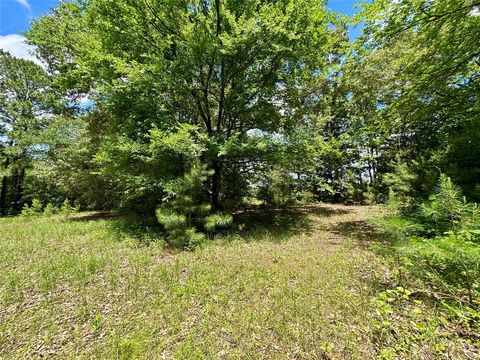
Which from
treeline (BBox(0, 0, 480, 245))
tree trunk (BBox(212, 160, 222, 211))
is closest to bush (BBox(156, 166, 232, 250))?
treeline (BBox(0, 0, 480, 245))

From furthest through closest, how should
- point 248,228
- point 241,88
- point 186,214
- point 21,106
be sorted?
point 21,106 → point 248,228 → point 241,88 → point 186,214

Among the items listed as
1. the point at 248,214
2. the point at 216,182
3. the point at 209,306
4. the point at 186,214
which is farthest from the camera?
the point at 248,214

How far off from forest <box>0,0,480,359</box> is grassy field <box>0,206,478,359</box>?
27mm

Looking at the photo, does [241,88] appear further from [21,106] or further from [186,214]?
[21,106]

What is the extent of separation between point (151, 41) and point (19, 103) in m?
13.7

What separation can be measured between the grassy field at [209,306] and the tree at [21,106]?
12648mm

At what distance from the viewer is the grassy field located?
2.59 m

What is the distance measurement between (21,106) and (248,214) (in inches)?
678

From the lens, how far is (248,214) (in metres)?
10.4

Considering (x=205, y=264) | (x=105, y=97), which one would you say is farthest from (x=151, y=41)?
(x=205, y=264)

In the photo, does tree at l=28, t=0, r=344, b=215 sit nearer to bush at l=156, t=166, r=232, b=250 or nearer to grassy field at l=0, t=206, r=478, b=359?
bush at l=156, t=166, r=232, b=250

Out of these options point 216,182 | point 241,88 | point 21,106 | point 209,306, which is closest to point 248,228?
point 216,182

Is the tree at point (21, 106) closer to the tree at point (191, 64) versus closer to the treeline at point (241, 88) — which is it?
the treeline at point (241, 88)

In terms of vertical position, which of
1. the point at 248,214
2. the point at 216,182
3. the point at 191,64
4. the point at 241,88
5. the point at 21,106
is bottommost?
the point at 248,214
